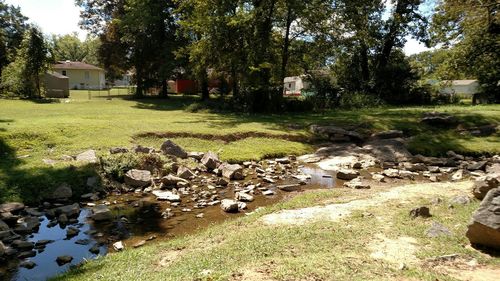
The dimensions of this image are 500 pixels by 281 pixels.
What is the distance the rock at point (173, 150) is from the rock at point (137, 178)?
95.5 inches

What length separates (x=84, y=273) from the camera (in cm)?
677

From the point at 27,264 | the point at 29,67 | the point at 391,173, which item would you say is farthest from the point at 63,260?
the point at 29,67

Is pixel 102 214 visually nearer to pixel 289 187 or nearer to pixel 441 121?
pixel 289 187

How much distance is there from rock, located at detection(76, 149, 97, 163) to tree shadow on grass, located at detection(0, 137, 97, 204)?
482 millimetres

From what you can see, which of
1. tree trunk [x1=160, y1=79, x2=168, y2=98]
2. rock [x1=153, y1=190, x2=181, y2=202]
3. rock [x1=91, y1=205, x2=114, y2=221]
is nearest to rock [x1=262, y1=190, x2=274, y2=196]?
rock [x1=153, y1=190, x2=181, y2=202]

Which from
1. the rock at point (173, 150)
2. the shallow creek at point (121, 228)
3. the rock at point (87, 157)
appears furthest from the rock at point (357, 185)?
the rock at point (87, 157)

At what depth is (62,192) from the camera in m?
11.9

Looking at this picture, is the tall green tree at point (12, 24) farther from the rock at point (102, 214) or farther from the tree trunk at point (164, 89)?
the rock at point (102, 214)

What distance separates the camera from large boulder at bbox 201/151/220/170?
15462mm

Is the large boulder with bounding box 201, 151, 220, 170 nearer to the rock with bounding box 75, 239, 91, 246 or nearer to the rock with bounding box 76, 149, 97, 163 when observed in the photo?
the rock with bounding box 76, 149, 97, 163

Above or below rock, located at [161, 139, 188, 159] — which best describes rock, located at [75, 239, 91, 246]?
below

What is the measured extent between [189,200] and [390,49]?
1373 inches

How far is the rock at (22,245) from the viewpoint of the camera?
8516 mm

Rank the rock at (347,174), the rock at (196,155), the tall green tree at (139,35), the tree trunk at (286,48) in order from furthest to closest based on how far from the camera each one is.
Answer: the tall green tree at (139,35) → the tree trunk at (286,48) → the rock at (196,155) → the rock at (347,174)
